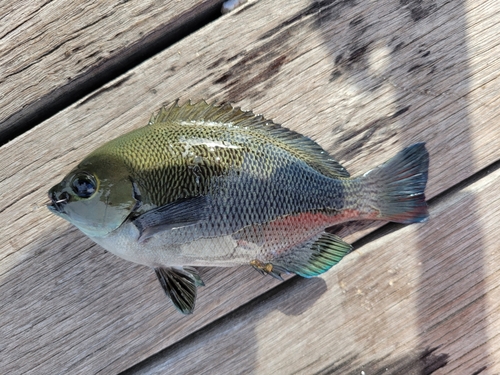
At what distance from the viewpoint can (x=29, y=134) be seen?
1610mm

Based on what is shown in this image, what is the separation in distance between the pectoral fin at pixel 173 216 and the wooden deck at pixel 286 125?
0.39m

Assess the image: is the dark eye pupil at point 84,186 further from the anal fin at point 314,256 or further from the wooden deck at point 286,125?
the anal fin at point 314,256

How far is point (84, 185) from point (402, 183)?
42.5 inches

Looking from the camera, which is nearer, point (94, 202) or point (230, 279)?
point (94, 202)

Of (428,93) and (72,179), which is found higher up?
(72,179)

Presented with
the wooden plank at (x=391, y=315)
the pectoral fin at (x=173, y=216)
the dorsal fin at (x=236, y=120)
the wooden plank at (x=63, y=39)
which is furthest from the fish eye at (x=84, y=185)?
the wooden plank at (x=391, y=315)

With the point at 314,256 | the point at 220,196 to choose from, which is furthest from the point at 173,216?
the point at 314,256

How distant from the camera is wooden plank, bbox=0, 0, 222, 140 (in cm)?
160

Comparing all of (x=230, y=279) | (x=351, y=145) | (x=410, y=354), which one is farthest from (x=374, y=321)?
(x=351, y=145)

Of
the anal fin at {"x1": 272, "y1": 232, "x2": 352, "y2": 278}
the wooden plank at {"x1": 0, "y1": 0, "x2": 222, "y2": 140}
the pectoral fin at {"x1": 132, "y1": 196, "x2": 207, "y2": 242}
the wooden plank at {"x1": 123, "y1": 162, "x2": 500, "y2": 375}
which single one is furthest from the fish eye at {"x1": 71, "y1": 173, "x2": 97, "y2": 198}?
the wooden plank at {"x1": 123, "y1": 162, "x2": 500, "y2": 375}

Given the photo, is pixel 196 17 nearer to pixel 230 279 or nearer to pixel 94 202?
pixel 94 202

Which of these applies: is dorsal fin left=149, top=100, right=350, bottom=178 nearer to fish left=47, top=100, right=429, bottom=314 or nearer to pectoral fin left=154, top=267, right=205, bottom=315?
fish left=47, top=100, right=429, bottom=314

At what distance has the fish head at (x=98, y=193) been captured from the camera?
1296mm

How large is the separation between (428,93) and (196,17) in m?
0.99
